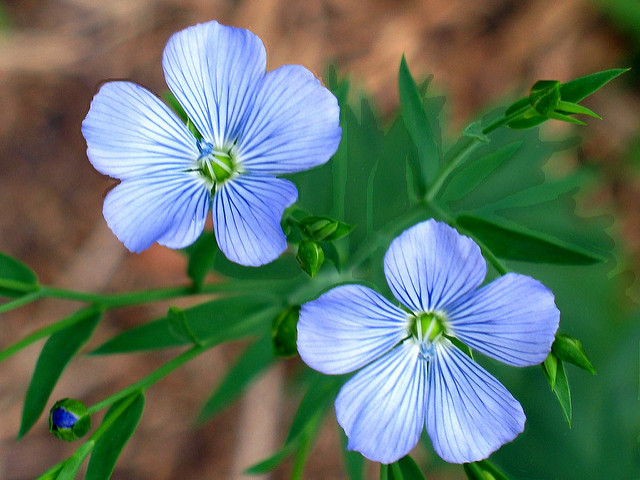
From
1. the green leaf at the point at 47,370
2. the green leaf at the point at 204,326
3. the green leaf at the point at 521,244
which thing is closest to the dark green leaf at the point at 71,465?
the green leaf at the point at 47,370

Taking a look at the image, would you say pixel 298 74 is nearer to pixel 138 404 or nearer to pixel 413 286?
pixel 413 286

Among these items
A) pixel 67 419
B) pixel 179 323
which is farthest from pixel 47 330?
pixel 179 323

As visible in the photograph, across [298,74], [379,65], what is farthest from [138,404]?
[379,65]

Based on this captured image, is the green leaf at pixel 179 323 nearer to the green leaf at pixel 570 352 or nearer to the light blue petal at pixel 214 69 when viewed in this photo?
the light blue petal at pixel 214 69

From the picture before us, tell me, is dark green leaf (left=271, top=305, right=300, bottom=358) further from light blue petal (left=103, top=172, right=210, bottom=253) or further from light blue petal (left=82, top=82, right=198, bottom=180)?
light blue petal (left=82, top=82, right=198, bottom=180)

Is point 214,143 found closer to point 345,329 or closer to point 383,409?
point 345,329
